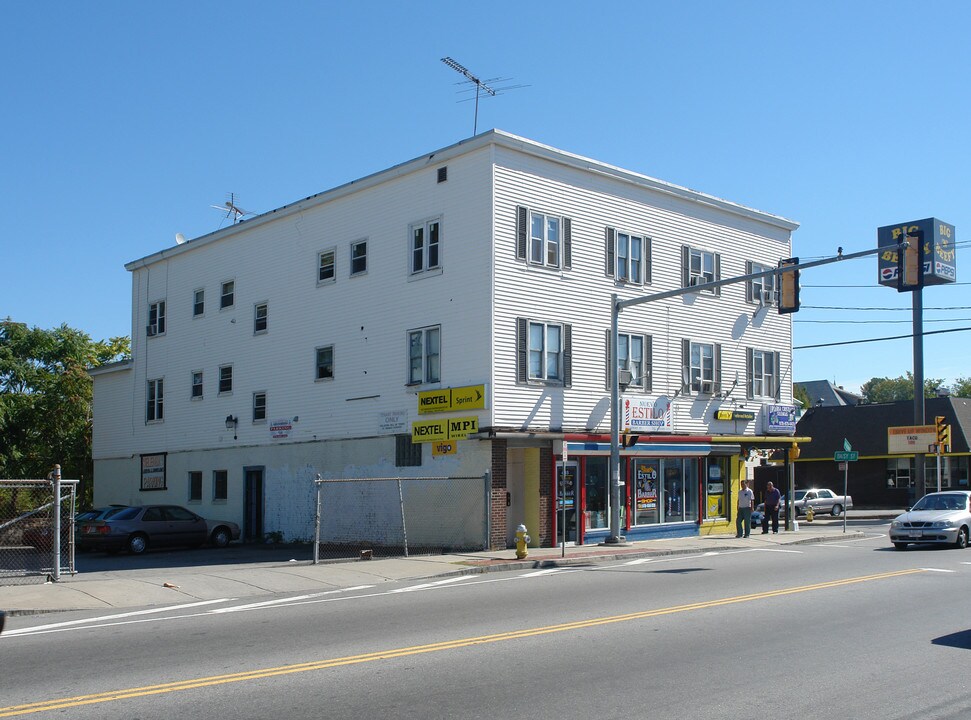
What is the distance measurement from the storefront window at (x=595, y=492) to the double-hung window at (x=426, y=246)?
7031 millimetres

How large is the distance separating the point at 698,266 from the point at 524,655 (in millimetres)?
23322

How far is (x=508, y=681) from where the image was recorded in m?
8.62

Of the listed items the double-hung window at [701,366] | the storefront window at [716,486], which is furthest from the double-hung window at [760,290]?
the storefront window at [716,486]

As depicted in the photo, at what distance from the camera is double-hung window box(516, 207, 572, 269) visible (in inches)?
1031

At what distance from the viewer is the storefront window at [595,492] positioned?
26969mm

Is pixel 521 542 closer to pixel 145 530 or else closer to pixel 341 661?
pixel 145 530

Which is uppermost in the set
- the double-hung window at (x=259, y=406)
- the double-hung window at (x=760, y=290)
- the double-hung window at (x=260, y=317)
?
the double-hung window at (x=760, y=290)

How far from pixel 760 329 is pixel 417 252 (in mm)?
13188

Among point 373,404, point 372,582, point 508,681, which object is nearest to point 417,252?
point 373,404

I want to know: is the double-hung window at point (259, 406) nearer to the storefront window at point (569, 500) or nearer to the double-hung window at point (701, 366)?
the storefront window at point (569, 500)

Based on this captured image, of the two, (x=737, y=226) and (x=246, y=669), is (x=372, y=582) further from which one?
(x=737, y=226)

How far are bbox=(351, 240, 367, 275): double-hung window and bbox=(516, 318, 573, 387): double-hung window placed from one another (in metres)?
6.01

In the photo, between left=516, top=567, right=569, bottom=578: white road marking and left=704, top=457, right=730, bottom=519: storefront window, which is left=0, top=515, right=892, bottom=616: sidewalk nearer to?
left=516, top=567, right=569, bottom=578: white road marking

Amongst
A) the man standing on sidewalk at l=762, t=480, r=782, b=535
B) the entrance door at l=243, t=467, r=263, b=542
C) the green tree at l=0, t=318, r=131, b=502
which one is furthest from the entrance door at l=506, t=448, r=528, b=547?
the green tree at l=0, t=318, r=131, b=502
